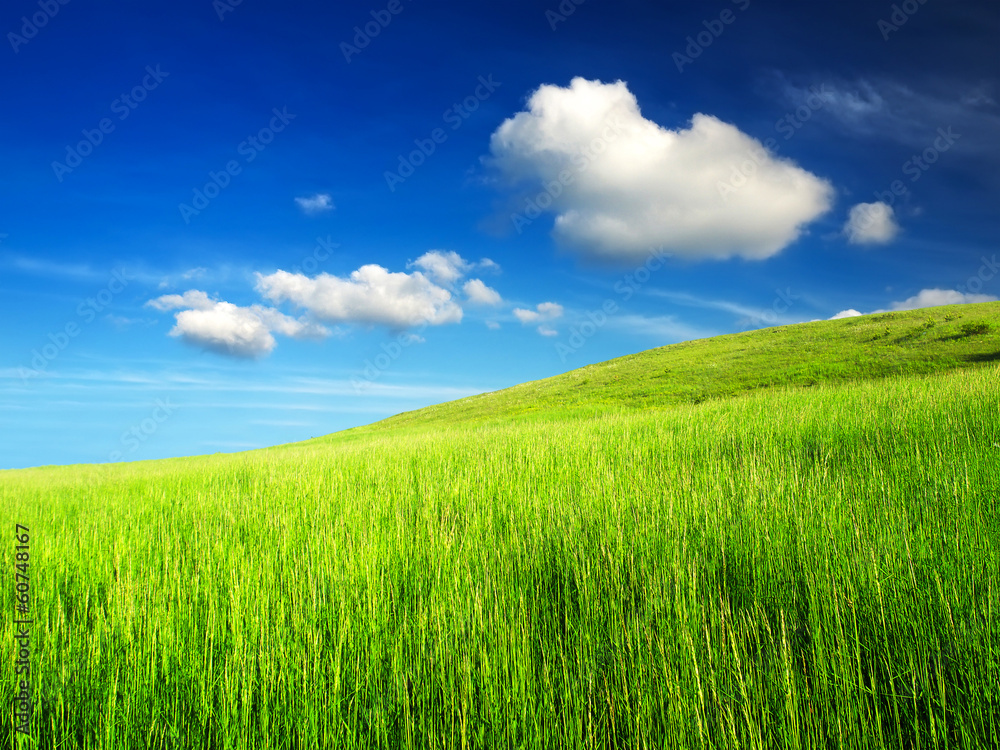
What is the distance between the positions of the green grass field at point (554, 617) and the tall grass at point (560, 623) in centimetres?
2

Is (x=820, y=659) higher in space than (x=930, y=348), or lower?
lower

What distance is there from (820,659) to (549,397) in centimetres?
3213

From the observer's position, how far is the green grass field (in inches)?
76.5

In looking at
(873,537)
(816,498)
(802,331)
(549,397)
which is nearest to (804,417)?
(816,498)

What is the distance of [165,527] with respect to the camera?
218 inches

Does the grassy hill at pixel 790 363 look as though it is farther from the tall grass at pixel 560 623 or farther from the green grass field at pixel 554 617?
the tall grass at pixel 560 623

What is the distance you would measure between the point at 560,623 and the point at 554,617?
0.45 ft

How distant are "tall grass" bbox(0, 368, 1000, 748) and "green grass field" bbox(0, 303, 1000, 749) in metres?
0.02

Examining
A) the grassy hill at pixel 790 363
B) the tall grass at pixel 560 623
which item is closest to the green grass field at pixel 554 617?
the tall grass at pixel 560 623

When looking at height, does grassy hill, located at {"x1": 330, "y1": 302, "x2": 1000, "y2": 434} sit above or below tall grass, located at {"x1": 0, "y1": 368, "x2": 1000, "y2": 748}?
above

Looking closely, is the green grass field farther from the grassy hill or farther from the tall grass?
the grassy hill

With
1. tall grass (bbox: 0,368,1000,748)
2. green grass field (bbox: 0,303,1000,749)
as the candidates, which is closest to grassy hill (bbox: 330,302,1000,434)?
green grass field (bbox: 0,303,1000,749)

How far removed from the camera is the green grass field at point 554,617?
194 cm

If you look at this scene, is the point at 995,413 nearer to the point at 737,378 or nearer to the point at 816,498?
the point at 816,498
